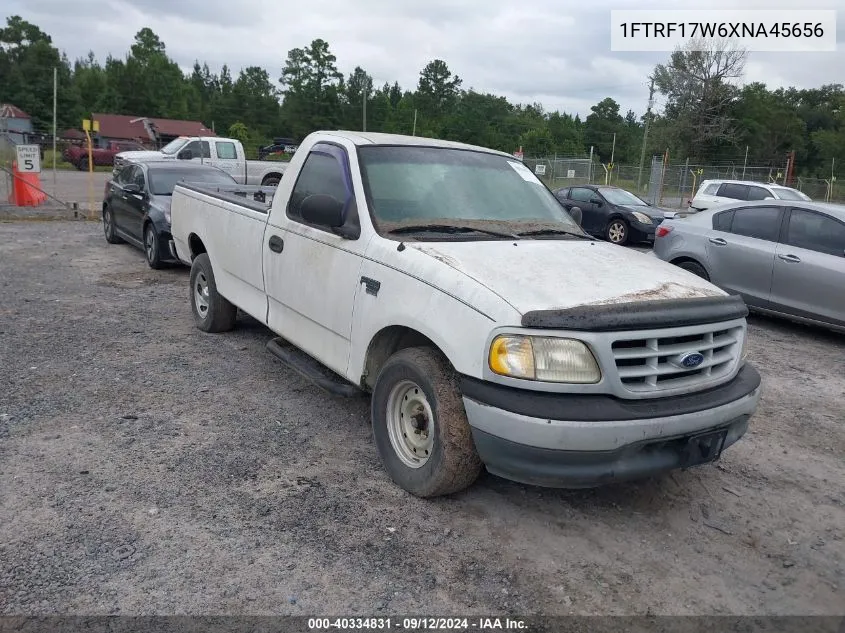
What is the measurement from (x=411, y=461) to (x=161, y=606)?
1444 millimetres

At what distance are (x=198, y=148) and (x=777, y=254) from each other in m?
17.1

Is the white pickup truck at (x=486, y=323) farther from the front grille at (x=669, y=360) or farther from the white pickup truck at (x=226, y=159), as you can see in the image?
the white pickup truck at (x=226, y=159)

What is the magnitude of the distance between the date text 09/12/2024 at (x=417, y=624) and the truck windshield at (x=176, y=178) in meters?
8.82

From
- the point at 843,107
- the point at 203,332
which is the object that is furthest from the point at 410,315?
the point at 843,107

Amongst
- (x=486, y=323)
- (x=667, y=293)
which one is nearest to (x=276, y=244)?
(x=486, y=323)

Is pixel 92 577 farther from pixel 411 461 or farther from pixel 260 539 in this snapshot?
pixel 411 461

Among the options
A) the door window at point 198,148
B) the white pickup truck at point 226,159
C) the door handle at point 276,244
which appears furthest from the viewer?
the door window at point 198,148

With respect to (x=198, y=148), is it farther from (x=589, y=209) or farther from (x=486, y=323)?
(x=486, y=323)

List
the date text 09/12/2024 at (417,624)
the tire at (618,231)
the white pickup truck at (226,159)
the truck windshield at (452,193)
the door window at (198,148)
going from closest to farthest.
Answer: the date text 09/12/2024 at (417,624), the truck windshield at (452,193), the tire at (618,231), the white pickup truck at (226,159), the door window at (198,148)

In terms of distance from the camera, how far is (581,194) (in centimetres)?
1705

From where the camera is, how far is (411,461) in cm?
373

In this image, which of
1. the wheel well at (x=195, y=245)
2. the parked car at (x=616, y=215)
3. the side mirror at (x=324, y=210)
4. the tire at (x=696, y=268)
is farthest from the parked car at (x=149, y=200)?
the parked car at (x=616, y=215)

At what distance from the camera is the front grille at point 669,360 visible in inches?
122

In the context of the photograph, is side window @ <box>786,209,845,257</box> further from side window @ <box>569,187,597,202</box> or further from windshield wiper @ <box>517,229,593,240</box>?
side window @ <box>569,187,597,202</box>
